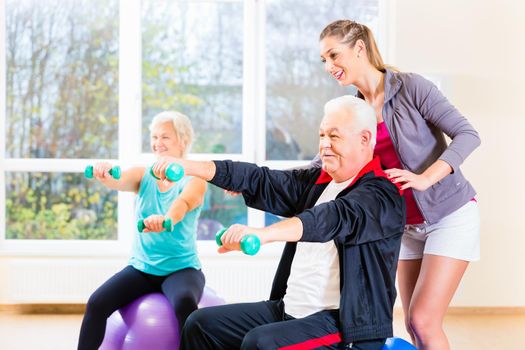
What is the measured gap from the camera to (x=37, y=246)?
15.4ft

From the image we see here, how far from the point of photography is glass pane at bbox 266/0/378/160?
4.73m

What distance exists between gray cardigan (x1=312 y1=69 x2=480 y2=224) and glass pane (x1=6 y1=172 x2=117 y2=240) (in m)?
2.81

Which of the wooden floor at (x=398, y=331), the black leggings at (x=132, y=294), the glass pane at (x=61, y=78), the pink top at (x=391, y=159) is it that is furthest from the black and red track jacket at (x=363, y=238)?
the glass pane at (x=61, y=78)

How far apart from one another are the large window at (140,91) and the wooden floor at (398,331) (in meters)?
0.57

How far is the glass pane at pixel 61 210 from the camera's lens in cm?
476

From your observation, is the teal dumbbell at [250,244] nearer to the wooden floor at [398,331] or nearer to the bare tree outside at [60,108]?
the wooden floor at [398,331]

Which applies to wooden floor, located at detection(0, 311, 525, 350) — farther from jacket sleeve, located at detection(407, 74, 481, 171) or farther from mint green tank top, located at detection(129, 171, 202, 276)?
jacket sleeve, located at detection(407, 74, 481, 171)

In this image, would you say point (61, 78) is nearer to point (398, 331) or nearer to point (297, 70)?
point (297, 70)

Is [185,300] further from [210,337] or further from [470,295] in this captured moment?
[470,295]

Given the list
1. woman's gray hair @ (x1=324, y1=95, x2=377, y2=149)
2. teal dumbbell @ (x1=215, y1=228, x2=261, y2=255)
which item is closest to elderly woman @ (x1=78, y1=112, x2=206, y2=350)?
woman's gray hair @ (x1=324, y1=95, x2=377, y2=149)

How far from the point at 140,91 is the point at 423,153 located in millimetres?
2691

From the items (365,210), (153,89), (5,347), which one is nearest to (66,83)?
(153,89)


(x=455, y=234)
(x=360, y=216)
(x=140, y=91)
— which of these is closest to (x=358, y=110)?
(x=360, y=216)

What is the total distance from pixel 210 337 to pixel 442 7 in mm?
3158
